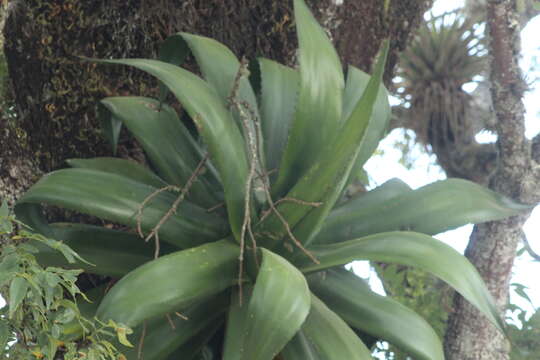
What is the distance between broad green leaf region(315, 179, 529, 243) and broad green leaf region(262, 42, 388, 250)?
0.17 m

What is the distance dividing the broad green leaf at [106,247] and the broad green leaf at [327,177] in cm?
29

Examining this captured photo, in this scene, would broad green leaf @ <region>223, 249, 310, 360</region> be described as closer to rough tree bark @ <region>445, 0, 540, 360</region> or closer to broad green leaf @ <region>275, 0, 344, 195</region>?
broad green leaf @ <region>275, 0, 344, 195</region>

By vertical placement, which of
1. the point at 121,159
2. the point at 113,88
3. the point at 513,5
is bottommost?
the point at 121,159

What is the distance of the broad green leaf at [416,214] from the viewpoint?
180 centimetres

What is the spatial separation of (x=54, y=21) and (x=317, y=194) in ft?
2.75

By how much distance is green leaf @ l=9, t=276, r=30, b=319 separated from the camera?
1.22 m

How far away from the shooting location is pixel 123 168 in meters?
1.85

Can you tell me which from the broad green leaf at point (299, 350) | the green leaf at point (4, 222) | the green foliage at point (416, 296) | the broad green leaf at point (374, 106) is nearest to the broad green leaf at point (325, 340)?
the broad green leaf at point (299, 350)

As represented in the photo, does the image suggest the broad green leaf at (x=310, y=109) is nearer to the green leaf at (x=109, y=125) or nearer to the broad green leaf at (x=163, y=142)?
the broad green leaf at (x=163, y=142)

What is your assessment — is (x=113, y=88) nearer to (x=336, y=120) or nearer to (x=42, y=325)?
(x=336, y=120)

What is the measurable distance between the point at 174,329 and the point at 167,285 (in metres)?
0.19

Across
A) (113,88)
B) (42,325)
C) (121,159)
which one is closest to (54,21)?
(113,88)

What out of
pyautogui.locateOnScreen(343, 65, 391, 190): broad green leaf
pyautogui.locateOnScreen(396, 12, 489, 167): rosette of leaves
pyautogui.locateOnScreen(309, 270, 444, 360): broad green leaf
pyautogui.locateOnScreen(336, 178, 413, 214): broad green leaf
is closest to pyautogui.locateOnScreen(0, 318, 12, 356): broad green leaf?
pyautogui.locateOnScreen(309, 270, 444, 360): broad green leaf

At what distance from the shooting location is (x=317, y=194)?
5.25 ft
